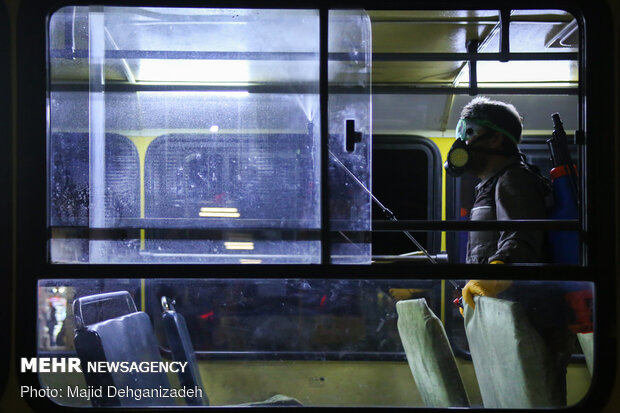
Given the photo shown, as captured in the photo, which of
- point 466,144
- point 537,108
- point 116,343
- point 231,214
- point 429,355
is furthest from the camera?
point 537,108

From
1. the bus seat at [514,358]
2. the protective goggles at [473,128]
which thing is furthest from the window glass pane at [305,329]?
the protective goggles at [473,128]

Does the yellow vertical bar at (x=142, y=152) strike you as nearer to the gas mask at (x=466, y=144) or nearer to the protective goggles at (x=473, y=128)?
the gas mask at (x=466, y=144)

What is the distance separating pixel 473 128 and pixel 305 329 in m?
1.07

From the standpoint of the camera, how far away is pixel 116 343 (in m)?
2.01

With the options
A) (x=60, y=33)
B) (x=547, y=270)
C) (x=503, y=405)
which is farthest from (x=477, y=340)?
(x=60, y=33)

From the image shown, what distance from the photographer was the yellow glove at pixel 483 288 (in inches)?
79.0

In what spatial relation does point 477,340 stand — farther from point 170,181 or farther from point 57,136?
point 57,136

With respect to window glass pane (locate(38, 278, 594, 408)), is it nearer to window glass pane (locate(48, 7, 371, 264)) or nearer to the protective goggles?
window glass pane (locate(48, 7, 371, 264))

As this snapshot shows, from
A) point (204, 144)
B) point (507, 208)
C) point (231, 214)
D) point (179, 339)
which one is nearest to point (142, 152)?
point (204, 144)

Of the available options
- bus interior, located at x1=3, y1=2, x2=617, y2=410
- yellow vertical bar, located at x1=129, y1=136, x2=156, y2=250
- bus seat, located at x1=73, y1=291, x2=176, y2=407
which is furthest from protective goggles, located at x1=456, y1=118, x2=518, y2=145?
bus seat, located at x1=73, y1=291, x2=176, y2=407

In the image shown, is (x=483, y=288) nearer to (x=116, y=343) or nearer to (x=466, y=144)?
(x=466, y=144)

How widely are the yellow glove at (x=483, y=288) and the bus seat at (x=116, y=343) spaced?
1.05 m

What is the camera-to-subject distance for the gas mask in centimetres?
242

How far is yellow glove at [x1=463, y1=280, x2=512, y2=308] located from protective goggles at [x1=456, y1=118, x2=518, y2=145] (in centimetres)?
68
